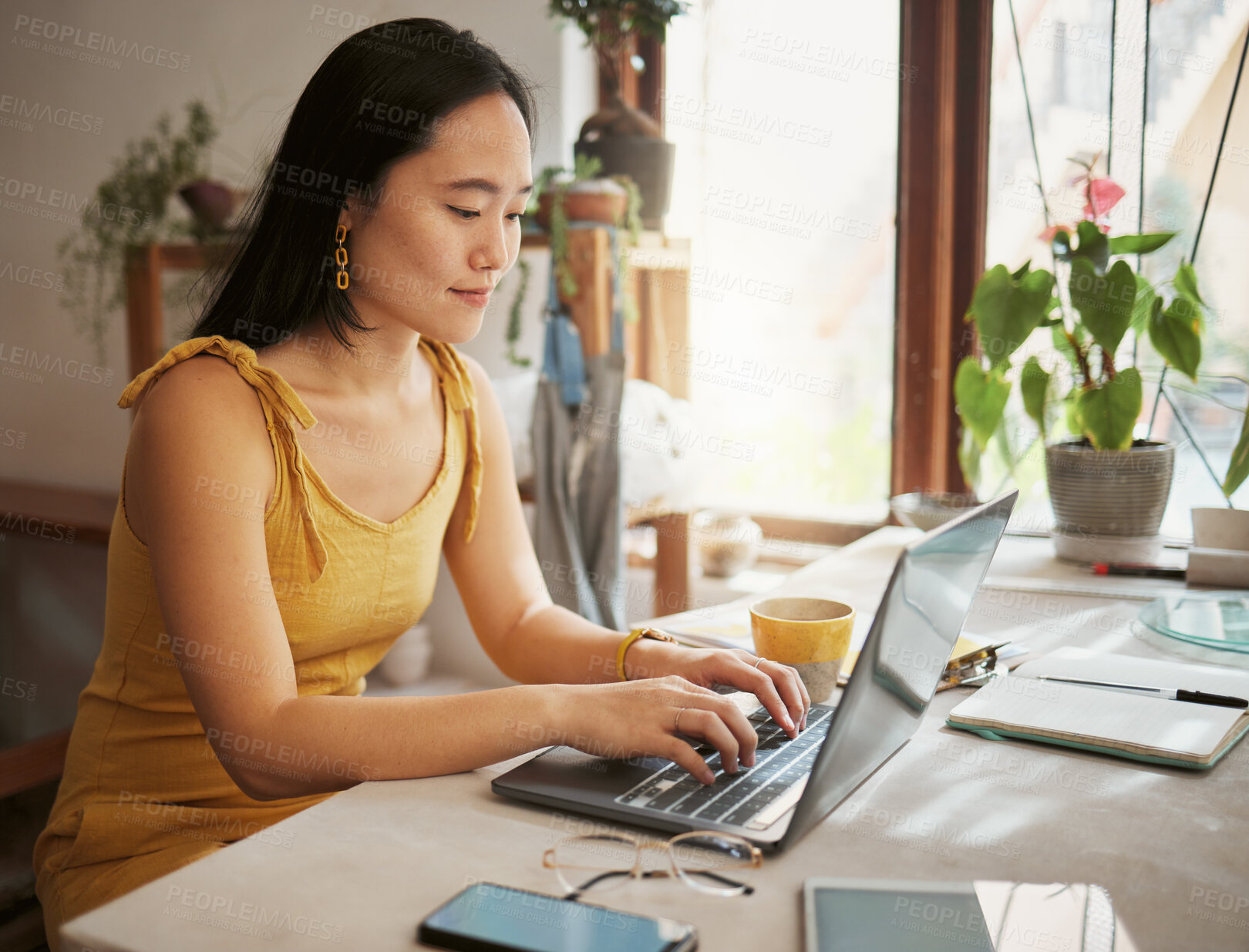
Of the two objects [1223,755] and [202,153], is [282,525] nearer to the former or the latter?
[1223,755]

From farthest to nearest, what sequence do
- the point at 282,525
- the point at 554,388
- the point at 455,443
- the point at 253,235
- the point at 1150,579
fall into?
the point at 554,388
the point at 1150,579
the point at 455,443
the point at 253,235
the point at 282,525

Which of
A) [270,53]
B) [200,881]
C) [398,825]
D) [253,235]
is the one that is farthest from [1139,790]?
[270,53]

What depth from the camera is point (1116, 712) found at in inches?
32.8

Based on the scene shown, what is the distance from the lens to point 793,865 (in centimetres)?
60

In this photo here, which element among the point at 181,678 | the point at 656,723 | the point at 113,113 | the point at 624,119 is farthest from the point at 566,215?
the point at 113,113

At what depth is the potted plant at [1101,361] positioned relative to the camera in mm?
1422

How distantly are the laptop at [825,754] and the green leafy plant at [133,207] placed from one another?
2376 mm

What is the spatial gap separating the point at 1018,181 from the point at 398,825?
1.86m

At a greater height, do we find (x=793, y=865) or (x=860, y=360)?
(x=860, y=360)

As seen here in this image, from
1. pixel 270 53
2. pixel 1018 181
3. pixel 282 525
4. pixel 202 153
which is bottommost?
pixel 282 525

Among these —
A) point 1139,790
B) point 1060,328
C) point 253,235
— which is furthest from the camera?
point 1060,328

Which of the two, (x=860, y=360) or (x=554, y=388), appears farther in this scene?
(x=860, y=360)

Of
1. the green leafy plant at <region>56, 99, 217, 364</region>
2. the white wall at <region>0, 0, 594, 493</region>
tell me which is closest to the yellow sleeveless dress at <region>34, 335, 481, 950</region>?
the white wall at <region>0, 0, 594, 493</region>

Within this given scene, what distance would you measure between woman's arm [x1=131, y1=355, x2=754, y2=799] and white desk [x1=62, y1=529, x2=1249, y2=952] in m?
0.04
